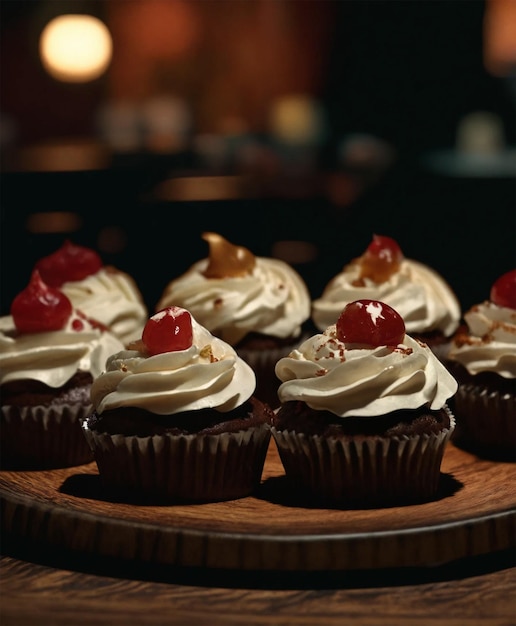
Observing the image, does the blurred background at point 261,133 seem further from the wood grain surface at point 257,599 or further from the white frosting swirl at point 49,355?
the wood grain surface at point 257,599

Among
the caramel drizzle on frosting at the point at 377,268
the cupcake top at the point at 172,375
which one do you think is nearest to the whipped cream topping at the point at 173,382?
the cupcake top at the point at 172,375

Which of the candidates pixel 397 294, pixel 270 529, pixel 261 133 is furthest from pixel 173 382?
pixel 261 133

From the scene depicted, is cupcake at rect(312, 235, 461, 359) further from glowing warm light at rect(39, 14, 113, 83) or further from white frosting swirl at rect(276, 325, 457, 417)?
glowing warm light at rect(39, 14, 113, 83)

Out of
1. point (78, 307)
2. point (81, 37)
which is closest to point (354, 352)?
point (78, 307)

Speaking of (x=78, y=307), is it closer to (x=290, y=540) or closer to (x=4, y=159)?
(x=290, y=540)

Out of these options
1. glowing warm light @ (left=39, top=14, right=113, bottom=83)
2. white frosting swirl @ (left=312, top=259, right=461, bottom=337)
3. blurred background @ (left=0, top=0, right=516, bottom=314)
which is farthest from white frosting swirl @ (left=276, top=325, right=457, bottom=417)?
glowing warm light @ (left=39, top=14, right=113, bottom=83)

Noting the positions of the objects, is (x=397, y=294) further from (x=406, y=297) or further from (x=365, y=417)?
(x=365, y=417)
